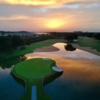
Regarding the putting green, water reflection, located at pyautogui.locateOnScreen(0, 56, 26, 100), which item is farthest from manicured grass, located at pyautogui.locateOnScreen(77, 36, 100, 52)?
water reflection, located at pyautogui.locateOnScreen(0, 56, 26, 100)

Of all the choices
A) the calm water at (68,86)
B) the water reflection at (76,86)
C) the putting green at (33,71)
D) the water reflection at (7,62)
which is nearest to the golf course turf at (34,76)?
the putting green at (33,71)

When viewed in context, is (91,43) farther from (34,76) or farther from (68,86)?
(68,86)

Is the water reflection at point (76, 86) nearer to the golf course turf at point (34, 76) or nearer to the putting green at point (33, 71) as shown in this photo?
the golf course turf at point (34, 76)

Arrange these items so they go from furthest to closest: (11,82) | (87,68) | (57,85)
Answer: (87,68), (11,82), (57,85)

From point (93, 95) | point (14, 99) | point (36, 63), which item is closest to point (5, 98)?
point (14, 99)

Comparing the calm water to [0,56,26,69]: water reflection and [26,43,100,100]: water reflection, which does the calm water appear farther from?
[0,56,26,69]: water reflection

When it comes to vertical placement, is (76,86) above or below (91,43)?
above

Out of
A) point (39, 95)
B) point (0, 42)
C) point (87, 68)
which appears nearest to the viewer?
point (39, 95)

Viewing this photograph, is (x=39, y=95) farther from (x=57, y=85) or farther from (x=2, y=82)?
(x=2, y=82)

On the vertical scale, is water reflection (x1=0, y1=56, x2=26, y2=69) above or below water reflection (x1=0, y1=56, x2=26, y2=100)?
below

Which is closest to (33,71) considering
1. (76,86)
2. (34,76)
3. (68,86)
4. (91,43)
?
(34,76)

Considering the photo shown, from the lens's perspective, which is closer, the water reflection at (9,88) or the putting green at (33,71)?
the water reflection at (9,88)
